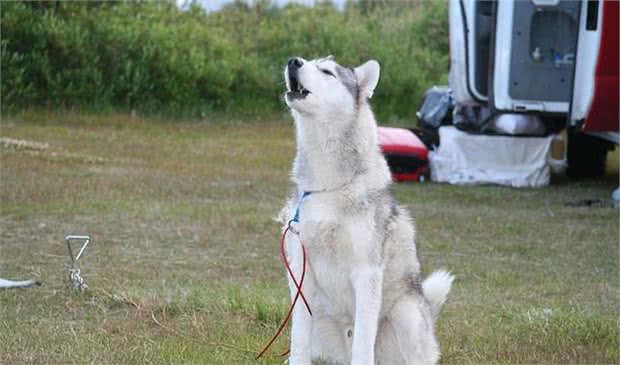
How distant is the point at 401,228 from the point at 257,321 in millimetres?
1527

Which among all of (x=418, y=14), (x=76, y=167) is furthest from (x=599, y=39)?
(x=418, y=14)

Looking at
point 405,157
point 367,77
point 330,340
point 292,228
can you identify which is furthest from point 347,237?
point 405,157

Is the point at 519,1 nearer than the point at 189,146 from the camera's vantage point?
Yes

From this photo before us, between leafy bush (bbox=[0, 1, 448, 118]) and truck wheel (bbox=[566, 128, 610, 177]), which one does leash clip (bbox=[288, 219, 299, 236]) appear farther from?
leafy bush (bbox=[0, 1, 448, 118])

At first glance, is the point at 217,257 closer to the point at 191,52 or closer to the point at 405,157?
the point at 405,157

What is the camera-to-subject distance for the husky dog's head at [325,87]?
5.16 meters

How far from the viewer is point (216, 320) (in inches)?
266

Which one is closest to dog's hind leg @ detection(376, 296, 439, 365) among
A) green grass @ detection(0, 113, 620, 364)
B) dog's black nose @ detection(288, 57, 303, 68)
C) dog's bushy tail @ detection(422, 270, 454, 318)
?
dog's bushy tail @ detection(422, 270, 454, 318)

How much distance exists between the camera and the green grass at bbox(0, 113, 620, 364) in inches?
253

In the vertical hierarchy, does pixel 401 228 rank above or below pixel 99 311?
above

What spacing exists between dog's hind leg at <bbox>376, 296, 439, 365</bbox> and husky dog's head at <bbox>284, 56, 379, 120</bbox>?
89 centimetres

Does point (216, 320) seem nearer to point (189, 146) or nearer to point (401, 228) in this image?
point (401, 228)

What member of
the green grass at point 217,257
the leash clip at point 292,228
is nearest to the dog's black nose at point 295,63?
the leash clip at point 292,228

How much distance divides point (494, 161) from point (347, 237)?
377 inches
